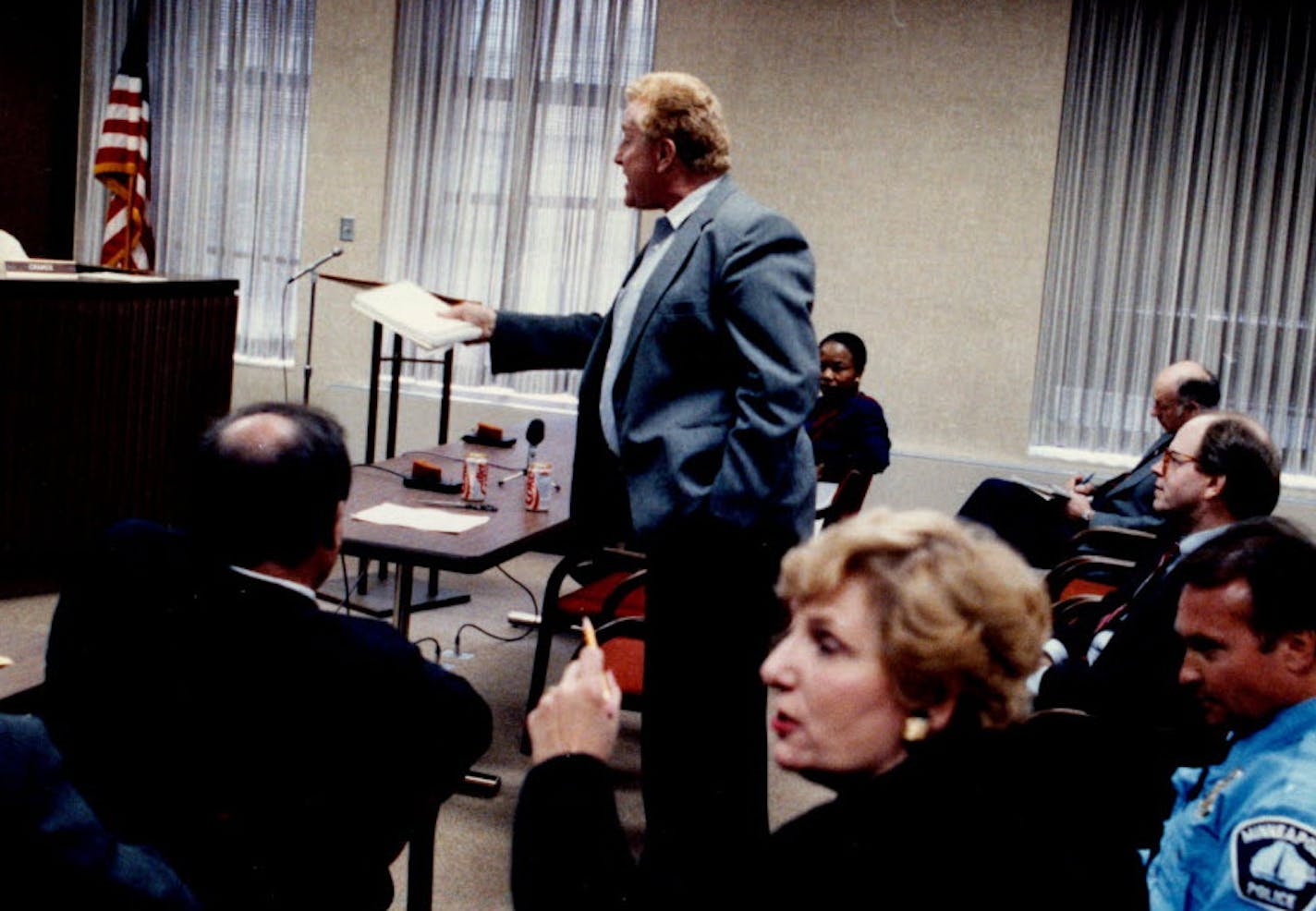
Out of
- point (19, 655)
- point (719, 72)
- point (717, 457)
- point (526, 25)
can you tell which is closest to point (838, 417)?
point (719, 72)

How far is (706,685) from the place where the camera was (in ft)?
8.15

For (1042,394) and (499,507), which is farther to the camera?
(1042,394)

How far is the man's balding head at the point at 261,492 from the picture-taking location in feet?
6.08

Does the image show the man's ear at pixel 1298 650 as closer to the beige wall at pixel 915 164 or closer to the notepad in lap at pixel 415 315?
the notepad in lap at pixel 415 315

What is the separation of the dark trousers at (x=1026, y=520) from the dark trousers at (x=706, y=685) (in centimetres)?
283

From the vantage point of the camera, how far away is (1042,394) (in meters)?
7.05

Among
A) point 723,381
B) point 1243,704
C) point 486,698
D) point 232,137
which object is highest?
point 232,137

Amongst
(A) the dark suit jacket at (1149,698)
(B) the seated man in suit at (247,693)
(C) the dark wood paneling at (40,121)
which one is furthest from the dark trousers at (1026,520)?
(C) the dark wood paneling at (40,121)

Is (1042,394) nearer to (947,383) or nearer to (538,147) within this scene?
(947,383)

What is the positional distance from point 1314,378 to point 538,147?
3.74 m

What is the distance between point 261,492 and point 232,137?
643 centimetres

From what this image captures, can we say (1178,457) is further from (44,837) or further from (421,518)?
(44,837)

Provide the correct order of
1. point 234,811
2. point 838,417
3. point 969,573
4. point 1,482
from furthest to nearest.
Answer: point 838,417 → point 1,482 → point 234,811 → point 969,573

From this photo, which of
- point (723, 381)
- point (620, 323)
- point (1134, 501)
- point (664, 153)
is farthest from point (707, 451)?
point (1134, 501)
